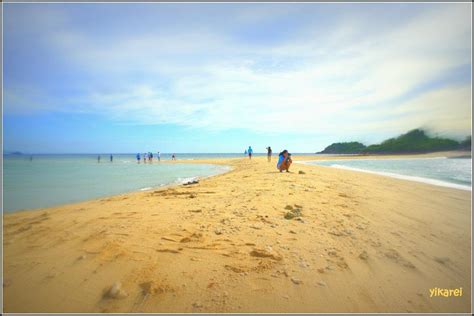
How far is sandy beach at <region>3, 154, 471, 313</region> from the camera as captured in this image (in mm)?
2924

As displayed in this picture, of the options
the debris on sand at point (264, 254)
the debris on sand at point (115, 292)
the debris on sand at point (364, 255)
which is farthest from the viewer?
the debris on sand at point (364, 255)

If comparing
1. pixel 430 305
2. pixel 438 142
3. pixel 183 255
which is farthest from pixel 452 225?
pixel 438 142

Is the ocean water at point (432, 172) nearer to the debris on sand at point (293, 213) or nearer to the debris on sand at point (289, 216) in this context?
the debris on sand at point (293, 213)

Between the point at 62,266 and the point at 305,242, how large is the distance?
4.12 m

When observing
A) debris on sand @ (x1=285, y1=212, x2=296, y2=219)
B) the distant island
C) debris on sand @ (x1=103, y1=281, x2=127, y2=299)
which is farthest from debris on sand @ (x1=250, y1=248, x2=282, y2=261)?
the distant island

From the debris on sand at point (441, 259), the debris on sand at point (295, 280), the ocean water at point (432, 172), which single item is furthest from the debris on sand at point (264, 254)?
the ocean water at point (432, 172)

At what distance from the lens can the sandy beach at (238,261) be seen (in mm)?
2924

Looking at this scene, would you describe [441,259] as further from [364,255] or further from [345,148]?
[345,148]

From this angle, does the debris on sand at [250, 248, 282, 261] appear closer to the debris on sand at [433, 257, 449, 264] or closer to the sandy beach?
the sandy beach

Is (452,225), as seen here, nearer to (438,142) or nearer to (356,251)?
(356,251)

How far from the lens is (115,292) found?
9.65 ft

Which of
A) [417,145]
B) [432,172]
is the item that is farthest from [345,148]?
[432,172]

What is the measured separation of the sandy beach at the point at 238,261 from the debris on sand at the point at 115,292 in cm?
1

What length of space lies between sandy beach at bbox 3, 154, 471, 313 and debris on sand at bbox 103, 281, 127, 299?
12mm
